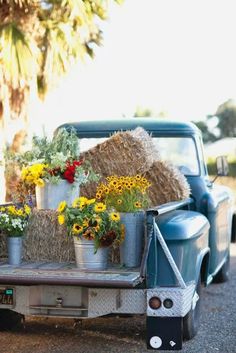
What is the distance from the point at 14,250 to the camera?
582 centimetres

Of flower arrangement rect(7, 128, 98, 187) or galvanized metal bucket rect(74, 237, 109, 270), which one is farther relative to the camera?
flower arrangement rect(7, 128, 98, 187)

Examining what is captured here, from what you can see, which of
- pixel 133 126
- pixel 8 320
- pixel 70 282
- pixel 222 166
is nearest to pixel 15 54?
pixel 133 126

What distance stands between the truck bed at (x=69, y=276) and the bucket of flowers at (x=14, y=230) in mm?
191

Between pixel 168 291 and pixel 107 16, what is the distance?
35.2 feet

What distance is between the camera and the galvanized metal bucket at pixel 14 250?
229 inches

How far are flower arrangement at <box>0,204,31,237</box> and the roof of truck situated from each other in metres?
2.62

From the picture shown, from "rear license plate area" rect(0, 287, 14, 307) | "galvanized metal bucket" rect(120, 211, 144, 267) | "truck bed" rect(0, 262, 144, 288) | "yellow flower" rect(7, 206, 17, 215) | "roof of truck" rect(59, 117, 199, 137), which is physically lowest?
"rear license plate area" rect(0, 287, 14, 307)

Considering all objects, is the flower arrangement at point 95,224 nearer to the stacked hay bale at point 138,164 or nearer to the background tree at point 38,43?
the stacked hay bale at point 138,164

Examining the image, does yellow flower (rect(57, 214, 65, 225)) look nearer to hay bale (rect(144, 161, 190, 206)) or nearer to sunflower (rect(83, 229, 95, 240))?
sunflower (rect(83, 229, 95, 240))

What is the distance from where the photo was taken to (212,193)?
7.95 metres

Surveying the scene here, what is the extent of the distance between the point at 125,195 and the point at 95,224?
47 cm

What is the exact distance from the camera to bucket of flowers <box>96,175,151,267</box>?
5.56m

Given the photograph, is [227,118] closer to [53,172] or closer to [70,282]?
[53,172]

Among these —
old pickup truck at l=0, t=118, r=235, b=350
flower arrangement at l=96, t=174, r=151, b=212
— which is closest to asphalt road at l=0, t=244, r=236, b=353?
old pickup truck at l=0, t=118, r=235, b=350
